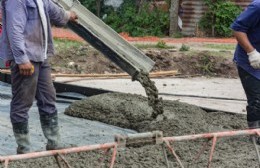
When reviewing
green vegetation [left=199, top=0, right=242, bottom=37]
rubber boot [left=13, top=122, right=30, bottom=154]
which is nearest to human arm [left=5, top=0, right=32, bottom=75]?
rubber boot [left=13, top=122, right=30, bottom=154]

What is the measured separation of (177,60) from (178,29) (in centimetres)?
1164

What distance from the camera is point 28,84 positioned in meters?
5.49

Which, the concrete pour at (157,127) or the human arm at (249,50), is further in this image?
the human arm at (249,50)

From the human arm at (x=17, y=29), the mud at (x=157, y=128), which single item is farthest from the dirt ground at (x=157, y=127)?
the human arm at (x=17, y=29)

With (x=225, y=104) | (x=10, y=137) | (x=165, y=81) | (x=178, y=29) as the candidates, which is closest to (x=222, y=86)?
(x=165, y=81)

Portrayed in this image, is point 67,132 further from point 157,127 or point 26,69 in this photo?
point 26,69

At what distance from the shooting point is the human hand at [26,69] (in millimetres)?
5340

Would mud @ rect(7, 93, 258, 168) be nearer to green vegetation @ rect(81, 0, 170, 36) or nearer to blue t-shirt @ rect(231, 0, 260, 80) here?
blue t-shirt @ rect(231, 0, 260, 80)

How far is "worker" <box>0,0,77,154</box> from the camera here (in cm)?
532

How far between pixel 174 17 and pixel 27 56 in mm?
20385

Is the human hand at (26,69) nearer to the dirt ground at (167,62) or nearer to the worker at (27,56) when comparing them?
the worker at (27,56)

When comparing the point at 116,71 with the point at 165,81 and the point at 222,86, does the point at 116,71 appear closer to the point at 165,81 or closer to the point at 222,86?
the point at 165,81

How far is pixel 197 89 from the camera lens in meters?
11.5

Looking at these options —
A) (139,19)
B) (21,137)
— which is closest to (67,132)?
(21,137)
